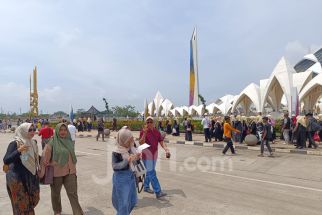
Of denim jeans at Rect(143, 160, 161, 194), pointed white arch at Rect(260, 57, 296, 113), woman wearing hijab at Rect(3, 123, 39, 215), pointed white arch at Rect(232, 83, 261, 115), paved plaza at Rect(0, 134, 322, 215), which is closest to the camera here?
woman wearing hijab at Rect(3, 123, 39, 215)

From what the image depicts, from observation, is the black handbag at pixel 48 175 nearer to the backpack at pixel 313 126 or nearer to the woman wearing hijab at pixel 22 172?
the woman wearing hijab at pixel 22 172

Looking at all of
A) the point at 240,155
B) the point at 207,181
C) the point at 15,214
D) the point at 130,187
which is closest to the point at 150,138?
the point at 207,181

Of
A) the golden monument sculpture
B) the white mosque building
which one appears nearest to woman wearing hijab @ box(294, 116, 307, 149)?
the white mosque building

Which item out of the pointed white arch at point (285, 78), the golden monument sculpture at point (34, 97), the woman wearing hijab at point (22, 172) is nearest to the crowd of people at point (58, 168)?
the woman wearing hijab at point (22, 172)

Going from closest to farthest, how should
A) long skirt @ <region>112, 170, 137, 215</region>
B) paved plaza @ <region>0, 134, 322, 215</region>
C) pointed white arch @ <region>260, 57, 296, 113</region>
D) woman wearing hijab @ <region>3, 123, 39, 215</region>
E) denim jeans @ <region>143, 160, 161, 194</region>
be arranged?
long skirt @ <region>112, 170, 137, 215</region> → woman wearing hijab @ <region>3, 123, 39, 215</region> → paved plaza @ <region>0, 134, 322, 215</region> → denim jeans @ <region>143, 160, 161, 194</region> → pointed white arch @ <region>260, 57, 296, 113</region>

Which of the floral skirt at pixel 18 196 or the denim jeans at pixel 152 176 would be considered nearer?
the floral skirt at pixel 18 196

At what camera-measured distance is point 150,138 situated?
6.38 m

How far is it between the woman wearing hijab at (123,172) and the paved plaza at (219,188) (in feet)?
4.05

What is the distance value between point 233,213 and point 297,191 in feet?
6.96

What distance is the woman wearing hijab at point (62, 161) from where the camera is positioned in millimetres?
4625

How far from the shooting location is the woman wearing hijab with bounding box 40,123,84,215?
4.62m

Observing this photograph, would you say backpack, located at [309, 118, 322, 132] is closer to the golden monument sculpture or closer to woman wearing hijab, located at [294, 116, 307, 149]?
woman wearing hijab, located at [294, 116, 307, 149]

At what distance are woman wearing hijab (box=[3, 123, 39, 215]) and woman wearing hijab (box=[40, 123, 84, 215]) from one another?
0.37 metres

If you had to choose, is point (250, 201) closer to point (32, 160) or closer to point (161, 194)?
point (161, 194)
